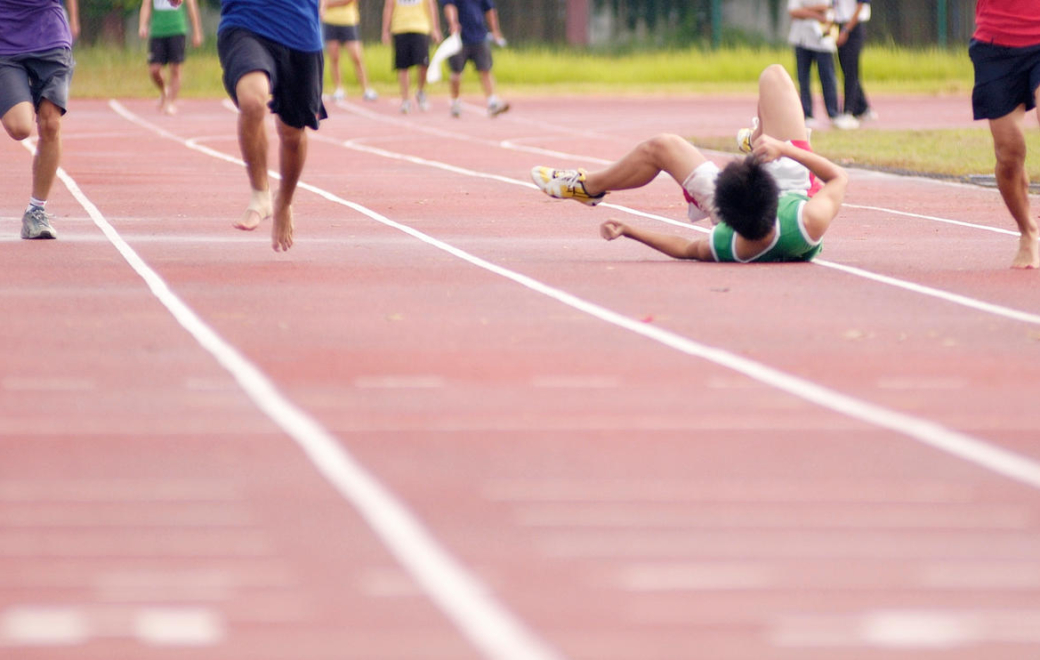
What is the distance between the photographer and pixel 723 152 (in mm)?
18703

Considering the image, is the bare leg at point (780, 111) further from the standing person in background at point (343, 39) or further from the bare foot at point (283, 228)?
the standing person in background at point (343, 39)

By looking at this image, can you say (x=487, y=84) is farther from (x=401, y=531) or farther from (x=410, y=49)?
(x=401, y=531)

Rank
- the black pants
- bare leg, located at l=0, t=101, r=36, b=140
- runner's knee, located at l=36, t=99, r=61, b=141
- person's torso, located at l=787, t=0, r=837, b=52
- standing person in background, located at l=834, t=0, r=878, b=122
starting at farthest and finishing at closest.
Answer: the black pants
standing person in background, located at l=834, t=0, r=878, b=122
person's torso, located at l=787, t=0, r=837, b=52
runner's knee, located at l=36, t=99, r=61, b=141
bare leg, located at l=0, t=101, r=36, b=140

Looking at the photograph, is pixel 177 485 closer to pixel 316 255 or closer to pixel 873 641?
pixel 873 641

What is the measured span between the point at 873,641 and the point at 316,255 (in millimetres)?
7093

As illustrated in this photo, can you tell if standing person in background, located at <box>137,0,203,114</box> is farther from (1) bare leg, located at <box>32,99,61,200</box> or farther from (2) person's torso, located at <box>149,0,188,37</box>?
(1) bare leg, located at <box>32,99,61,200</box>

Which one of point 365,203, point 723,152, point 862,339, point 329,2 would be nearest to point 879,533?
point 862,339

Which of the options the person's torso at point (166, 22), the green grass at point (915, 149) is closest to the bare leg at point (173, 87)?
the person's torso at point (166, 22)

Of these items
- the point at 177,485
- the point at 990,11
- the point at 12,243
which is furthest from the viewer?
the point at 12,243

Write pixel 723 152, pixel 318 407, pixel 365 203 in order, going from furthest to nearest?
pixel 723 152 → pixel 365 203 → pixel 318 407

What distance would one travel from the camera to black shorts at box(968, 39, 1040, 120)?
32.5 feet

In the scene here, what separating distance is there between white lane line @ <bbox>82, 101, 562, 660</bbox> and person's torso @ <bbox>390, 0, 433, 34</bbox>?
20.4 metres

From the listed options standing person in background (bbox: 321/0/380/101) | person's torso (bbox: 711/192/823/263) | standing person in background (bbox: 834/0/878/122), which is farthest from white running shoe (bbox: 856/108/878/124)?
person's torso (bbox: 711/192/823/263)

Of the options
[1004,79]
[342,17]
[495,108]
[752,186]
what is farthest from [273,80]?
[342,17]
